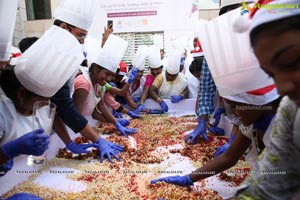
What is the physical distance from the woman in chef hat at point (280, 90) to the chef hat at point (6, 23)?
1004 millimetres

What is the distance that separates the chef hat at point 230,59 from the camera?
90cm

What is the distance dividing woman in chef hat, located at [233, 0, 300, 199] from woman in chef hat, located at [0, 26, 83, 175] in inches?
33.1

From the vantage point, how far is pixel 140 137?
2150 millimetres

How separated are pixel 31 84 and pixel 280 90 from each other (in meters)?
0.97

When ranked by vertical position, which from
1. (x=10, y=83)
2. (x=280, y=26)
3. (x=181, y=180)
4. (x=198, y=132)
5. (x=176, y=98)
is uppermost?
(x=280, y=26)

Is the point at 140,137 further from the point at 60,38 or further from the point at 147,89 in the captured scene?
the point at 147,89

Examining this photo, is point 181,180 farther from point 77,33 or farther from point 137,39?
point 137,39

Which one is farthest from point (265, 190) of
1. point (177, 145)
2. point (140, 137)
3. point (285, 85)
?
point (140, 137)

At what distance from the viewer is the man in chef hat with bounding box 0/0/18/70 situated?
1111 millimetres

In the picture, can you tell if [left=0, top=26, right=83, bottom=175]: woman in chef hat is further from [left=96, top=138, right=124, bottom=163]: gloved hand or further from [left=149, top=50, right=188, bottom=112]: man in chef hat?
[left=149, top=50, right=188, bottom=112]: man in chef hat

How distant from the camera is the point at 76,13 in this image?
1.78 m

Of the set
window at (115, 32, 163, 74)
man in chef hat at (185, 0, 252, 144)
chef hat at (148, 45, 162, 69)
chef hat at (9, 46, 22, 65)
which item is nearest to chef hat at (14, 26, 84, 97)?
chef hat at (9, 46, 22, 65)

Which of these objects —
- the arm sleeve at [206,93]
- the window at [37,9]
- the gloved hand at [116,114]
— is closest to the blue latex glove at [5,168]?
the arm sleeve at [206,93]

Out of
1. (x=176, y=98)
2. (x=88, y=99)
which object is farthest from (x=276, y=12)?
(x=176, y=98)
